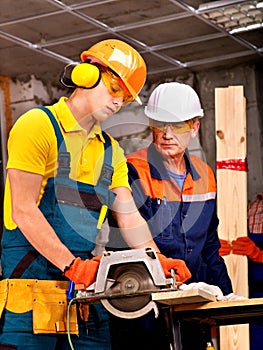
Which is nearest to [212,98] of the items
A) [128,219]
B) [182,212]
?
[182,212]

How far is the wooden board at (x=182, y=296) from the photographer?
3.00 meters

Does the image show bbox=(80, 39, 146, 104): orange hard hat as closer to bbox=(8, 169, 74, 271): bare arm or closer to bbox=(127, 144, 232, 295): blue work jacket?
bbox=(8, 169, 74, 271): bare arm

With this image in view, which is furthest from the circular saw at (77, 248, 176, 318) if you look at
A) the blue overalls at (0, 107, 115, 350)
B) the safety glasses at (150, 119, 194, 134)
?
the safety glasses at (150, 119, 194, 134)

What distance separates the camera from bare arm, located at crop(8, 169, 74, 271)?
3188mm

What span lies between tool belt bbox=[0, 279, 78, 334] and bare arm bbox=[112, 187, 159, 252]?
1.39 feet

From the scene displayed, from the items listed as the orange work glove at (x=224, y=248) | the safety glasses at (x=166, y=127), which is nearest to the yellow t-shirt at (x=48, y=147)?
the safety glasses at (x=166, y=127)

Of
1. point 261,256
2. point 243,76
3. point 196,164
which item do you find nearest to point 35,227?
point 196,164

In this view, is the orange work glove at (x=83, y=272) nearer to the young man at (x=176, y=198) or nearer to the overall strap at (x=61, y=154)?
the overall strap at (x=61, y=154)

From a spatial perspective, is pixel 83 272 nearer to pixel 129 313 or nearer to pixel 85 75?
pixel 129 313

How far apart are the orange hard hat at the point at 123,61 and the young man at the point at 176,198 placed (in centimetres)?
79

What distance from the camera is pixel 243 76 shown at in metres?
8.73

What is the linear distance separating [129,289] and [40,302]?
0.38 m

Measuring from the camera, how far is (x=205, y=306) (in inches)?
127

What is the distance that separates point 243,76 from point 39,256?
18.9 ft
